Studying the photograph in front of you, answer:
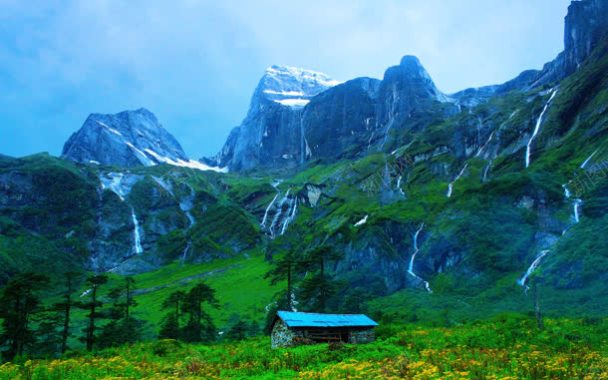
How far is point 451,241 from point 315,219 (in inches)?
2715

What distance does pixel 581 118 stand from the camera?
10712 centimetres

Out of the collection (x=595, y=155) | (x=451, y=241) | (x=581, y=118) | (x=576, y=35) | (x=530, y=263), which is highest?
(x=576, y=35)

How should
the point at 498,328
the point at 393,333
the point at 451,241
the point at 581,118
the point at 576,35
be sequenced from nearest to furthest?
the point at 498,328, the point at 393,333, the point at 451,241, the point at 581,118, the point at 576,35

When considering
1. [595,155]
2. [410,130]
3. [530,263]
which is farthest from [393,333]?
[410,130]

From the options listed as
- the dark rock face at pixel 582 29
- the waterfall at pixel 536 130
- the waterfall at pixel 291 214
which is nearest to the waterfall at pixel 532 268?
the waterfall at pixel 536 130

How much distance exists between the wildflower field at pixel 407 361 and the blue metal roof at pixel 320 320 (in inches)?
152

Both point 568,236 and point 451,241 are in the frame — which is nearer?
point 568,236

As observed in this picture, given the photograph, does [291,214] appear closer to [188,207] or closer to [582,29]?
[188,207]

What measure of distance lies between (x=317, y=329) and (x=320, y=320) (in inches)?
34.7

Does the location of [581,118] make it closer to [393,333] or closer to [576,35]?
[576,35]

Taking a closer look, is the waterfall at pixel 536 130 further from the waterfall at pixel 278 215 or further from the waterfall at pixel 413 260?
the waterfall at pixel 278 215

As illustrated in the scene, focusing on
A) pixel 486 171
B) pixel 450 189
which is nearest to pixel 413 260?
pixel 450 189

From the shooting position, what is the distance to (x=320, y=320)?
37875 mm

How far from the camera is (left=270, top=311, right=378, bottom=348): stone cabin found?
3603 centimetres
